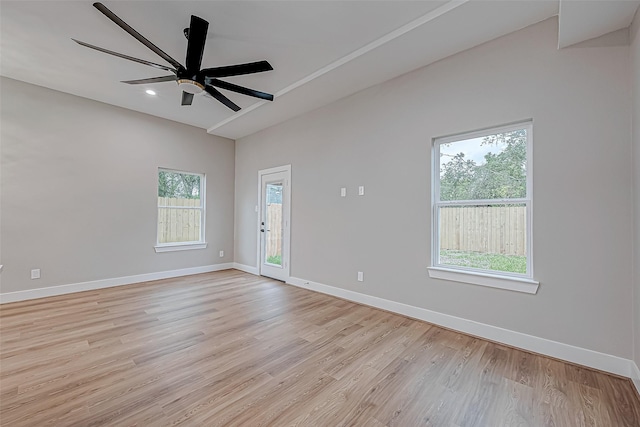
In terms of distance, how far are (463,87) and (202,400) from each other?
372 cm

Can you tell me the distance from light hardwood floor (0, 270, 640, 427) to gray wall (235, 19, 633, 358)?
0.43 metres

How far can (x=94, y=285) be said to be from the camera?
4402 millimetres

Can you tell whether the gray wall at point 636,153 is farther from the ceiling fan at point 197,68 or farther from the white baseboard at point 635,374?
the ceiling fan at point 197,68

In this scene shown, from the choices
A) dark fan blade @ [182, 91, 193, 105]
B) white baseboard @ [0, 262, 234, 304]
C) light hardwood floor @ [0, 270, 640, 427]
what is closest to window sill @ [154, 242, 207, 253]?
white baseboard @ [0, 262, 234, 304]

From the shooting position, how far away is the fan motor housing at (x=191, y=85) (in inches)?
110

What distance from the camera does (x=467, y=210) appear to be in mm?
2996

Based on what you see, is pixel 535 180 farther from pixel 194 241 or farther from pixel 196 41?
pixel 194 241

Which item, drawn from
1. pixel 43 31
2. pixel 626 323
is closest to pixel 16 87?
pixel 43 31

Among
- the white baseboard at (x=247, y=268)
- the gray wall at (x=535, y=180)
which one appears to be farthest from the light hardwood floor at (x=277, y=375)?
the white baseboard at (x=247, y=268)

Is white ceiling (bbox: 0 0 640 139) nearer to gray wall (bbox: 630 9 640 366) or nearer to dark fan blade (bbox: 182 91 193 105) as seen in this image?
gray wall (bbox: 630 9 640 366)

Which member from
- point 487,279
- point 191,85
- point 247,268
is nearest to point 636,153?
point 487,279

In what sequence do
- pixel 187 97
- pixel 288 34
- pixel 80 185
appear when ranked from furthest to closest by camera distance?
pixel 80 185 → pixel 187 97 → pixel 288 34

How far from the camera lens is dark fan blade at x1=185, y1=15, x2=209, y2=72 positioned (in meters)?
2.27

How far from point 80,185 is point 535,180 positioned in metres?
6.13
